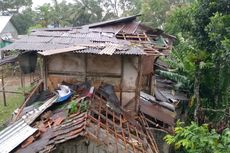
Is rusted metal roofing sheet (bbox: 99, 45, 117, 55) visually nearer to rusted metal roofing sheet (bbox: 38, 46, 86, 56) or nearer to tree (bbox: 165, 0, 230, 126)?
rusted metal roofing sheet (bbox: 38, 46, 86, 56)

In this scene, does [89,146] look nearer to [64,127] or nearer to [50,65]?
[64,127]

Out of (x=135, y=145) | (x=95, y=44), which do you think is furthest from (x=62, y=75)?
(x=135, y=145)

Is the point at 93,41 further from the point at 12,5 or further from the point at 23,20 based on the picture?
the point at 12,5

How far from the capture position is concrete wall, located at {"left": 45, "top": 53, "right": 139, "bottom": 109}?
1019 centimetres

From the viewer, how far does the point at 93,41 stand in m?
10.7

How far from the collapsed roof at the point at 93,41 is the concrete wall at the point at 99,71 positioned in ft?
1.46

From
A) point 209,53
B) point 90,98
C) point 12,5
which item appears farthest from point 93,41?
point 12,5

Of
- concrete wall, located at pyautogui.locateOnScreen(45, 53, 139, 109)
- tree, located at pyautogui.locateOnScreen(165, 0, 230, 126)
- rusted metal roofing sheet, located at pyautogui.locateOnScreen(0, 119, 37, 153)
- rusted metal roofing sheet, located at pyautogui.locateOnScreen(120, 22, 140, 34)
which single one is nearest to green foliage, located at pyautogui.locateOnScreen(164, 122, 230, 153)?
rusted metal roofing sheet, located at pyautogui.locateOnScreen(0, 119, 37, 153)

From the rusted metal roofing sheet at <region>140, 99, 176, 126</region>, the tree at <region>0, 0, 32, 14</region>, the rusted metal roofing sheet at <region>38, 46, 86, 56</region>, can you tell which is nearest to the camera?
the rusted metal roofing sheet at <region>38, 46, 86, 56</region>

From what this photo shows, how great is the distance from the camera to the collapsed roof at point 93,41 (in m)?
9.58

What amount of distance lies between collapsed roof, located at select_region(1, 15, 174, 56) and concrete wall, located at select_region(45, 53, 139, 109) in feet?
1.46

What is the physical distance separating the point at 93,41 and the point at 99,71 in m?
1.19

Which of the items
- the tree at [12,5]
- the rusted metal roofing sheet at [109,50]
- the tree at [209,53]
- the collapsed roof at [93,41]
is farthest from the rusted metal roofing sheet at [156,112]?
the tree at [12,5]

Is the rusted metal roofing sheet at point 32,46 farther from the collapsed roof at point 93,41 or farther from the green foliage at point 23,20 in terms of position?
the green foliage at point 23,20
